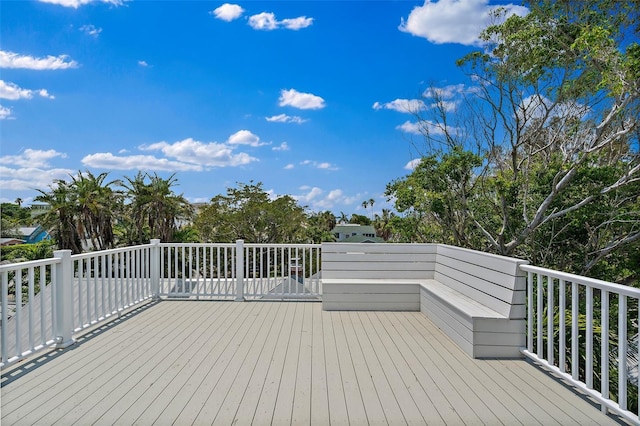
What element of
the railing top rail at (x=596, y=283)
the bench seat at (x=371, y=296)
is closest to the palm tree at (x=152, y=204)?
the bench seat at (x=371, y=296)

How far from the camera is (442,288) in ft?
14.8

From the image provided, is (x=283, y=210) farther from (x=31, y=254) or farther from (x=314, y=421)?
(x=314, y=421)

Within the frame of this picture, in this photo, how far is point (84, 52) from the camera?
9.47 metres

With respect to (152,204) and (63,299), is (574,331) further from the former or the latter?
(152,204)

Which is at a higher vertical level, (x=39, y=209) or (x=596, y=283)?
(x=39, y=209)

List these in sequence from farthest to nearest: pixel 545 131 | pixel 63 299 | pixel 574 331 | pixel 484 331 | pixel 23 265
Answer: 1. pixel 545 131
2. pixel 63 299
3. pixel 484 331
4. pixel 23 265
5. pixel 574 331

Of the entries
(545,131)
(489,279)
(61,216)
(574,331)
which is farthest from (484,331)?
(61,216)

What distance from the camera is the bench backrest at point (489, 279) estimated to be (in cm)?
313

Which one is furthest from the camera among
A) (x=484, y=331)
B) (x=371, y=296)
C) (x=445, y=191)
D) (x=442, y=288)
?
(x=445, y=191)

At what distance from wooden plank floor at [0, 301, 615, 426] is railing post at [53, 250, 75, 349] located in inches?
5.7

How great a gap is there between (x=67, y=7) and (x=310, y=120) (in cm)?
1033

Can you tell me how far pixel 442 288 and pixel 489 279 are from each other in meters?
1.01

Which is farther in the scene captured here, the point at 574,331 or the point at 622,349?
the point at 574,331

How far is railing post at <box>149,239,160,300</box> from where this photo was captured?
5.54 meters
